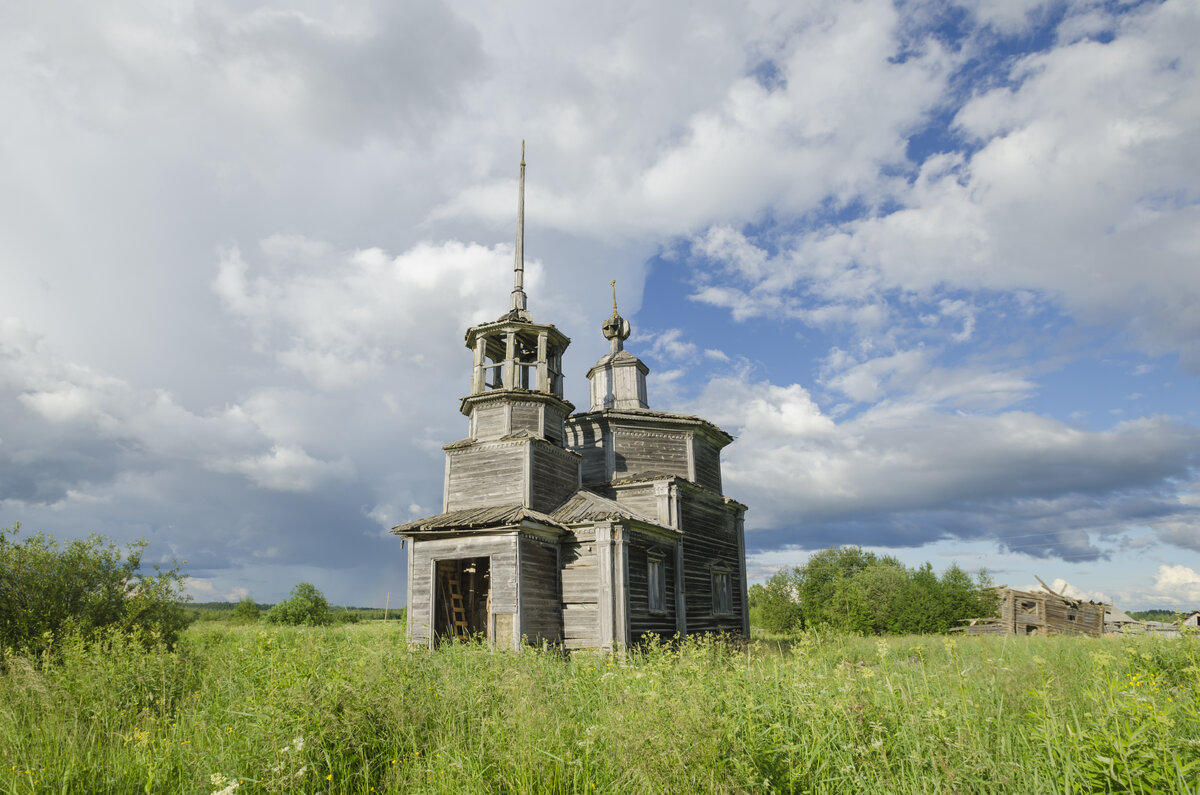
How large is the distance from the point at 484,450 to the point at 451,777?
52.3 feet

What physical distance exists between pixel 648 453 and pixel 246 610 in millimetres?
43475

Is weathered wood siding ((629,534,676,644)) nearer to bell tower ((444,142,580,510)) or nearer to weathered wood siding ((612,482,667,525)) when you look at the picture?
weathered wood siding ((612,482,667,525))

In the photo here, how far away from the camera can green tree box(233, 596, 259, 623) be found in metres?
50.4

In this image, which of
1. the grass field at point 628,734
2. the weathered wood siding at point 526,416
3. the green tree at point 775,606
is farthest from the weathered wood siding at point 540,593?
the green tree at point 775,606

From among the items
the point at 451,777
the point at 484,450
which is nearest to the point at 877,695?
the point at 451,777

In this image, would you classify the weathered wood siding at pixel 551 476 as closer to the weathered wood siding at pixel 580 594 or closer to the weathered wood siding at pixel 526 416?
the weathered wood siding at pixel 526 416

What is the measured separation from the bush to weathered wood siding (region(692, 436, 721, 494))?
58.1ft

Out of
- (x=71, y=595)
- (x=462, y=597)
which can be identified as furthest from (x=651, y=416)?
(x=71, y=595)

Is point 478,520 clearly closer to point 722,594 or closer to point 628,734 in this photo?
point 722,594

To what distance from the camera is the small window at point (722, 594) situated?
931 inches

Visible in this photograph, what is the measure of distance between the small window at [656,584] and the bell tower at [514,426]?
3843 mm

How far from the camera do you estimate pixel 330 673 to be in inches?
264

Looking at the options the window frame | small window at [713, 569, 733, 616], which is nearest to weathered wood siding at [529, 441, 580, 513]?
the window frame

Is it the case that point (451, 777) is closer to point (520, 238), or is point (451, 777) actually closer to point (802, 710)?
point (802, 710)
